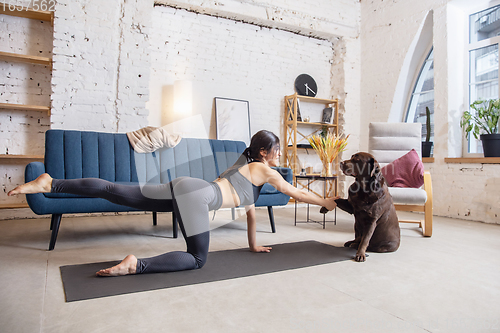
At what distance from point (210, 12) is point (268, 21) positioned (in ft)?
3.02

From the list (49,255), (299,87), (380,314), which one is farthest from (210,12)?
(380,314)

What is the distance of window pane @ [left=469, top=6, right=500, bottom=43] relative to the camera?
14.0 feet

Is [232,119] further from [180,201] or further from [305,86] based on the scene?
[180,201]

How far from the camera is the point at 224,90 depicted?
16.6 ft

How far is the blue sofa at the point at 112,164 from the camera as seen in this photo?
8.01 feet

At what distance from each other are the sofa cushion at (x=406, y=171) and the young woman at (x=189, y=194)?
168 centimetres

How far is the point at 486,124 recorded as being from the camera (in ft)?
13.8

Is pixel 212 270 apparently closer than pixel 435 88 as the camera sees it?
Yes

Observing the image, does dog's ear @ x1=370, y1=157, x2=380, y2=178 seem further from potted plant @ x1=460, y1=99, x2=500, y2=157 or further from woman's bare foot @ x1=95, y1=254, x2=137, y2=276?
potted plant @ x1=460, y1=99, x2=500, y2=157

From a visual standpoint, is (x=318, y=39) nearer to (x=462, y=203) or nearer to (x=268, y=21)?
(x=268, y=21)

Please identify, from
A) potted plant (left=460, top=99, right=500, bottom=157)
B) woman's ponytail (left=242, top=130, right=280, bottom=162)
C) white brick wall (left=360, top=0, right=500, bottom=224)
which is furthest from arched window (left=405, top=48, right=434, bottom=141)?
woman's ponytail (left=242, top=130, right=280, bottom=162)

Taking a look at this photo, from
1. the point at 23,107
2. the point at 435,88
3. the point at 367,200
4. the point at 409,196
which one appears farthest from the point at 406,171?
the point at 23,107

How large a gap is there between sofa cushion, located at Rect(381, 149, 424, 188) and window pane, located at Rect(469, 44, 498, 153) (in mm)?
1652

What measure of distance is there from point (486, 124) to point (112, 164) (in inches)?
176
